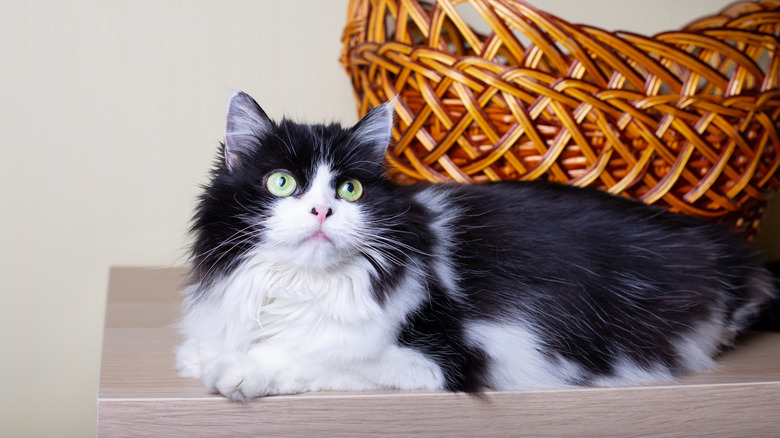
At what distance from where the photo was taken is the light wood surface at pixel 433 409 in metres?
0.85

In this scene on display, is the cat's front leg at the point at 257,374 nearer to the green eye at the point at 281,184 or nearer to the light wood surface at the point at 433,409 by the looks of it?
the light wood surface at the point at 433,409

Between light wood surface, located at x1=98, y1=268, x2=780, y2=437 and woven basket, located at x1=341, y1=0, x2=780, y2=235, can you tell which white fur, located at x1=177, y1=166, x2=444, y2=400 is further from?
woven basket, located at x1=341, y1=0, x2=780, y2=235

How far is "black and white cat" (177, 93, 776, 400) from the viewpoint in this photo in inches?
34.4

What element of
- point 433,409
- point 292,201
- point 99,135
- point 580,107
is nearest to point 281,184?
point 292,201

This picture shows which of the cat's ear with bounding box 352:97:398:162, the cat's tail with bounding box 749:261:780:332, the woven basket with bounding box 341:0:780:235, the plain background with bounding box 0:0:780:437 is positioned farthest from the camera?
the plain background with bounding box 0:0:780:437

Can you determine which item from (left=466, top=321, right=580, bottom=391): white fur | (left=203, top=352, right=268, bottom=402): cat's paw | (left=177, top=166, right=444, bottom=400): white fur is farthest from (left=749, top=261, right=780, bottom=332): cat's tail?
(left=203, top=352, right=268, bottom=402): cat's paw

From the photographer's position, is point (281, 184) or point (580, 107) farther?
point (580, 107)

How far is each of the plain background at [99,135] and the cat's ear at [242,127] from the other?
2.23ft

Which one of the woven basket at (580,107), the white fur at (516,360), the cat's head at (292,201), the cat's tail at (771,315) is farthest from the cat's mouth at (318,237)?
the cat's tail at (771,315)

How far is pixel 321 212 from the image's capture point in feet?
2.70

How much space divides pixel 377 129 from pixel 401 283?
217 millimetres

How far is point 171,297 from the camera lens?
1.47 meters

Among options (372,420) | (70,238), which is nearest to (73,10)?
(70,238)

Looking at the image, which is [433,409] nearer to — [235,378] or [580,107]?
[235,378]
